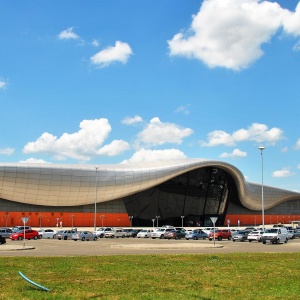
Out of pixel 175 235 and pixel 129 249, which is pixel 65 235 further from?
pixel 129 249

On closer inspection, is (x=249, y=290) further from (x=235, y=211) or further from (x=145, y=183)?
(x=235, y=211)

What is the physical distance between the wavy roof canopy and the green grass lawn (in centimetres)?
5788

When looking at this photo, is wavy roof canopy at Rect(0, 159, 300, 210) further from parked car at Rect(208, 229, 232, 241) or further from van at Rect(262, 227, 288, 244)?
van at Rect(262, 227, 288, 244)

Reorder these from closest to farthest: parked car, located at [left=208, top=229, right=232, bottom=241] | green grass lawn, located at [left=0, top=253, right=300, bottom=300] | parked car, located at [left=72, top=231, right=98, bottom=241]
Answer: green grass lawn, located at [left=0, top=253, right=300, bottom=300]
parked car, located at [left=72, top=231, right=98, bottom=241]
parked car, located at [left=208, top=229, right=232, bottom=241]

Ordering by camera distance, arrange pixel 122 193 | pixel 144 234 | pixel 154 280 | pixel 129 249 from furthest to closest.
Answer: pixel 122 193
pixel 144 234
pixel 129 249
pixel 154 280

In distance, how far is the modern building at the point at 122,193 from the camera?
75.6m

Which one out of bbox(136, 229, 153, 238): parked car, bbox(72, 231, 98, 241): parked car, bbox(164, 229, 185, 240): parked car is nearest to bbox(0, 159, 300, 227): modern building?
bbox(136, 229, 153, 238): parked car

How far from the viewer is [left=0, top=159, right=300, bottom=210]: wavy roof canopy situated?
73875mm

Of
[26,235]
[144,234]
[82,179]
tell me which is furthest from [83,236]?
[82,179]

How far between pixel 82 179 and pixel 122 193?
29.3 ft

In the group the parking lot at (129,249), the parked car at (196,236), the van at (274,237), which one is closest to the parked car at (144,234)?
the parked car at (196,236)

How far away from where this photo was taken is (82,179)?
78.4m

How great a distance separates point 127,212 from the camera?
285 ft

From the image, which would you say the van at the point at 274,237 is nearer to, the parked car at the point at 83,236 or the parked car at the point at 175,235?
the parked car at the point at 175,235
